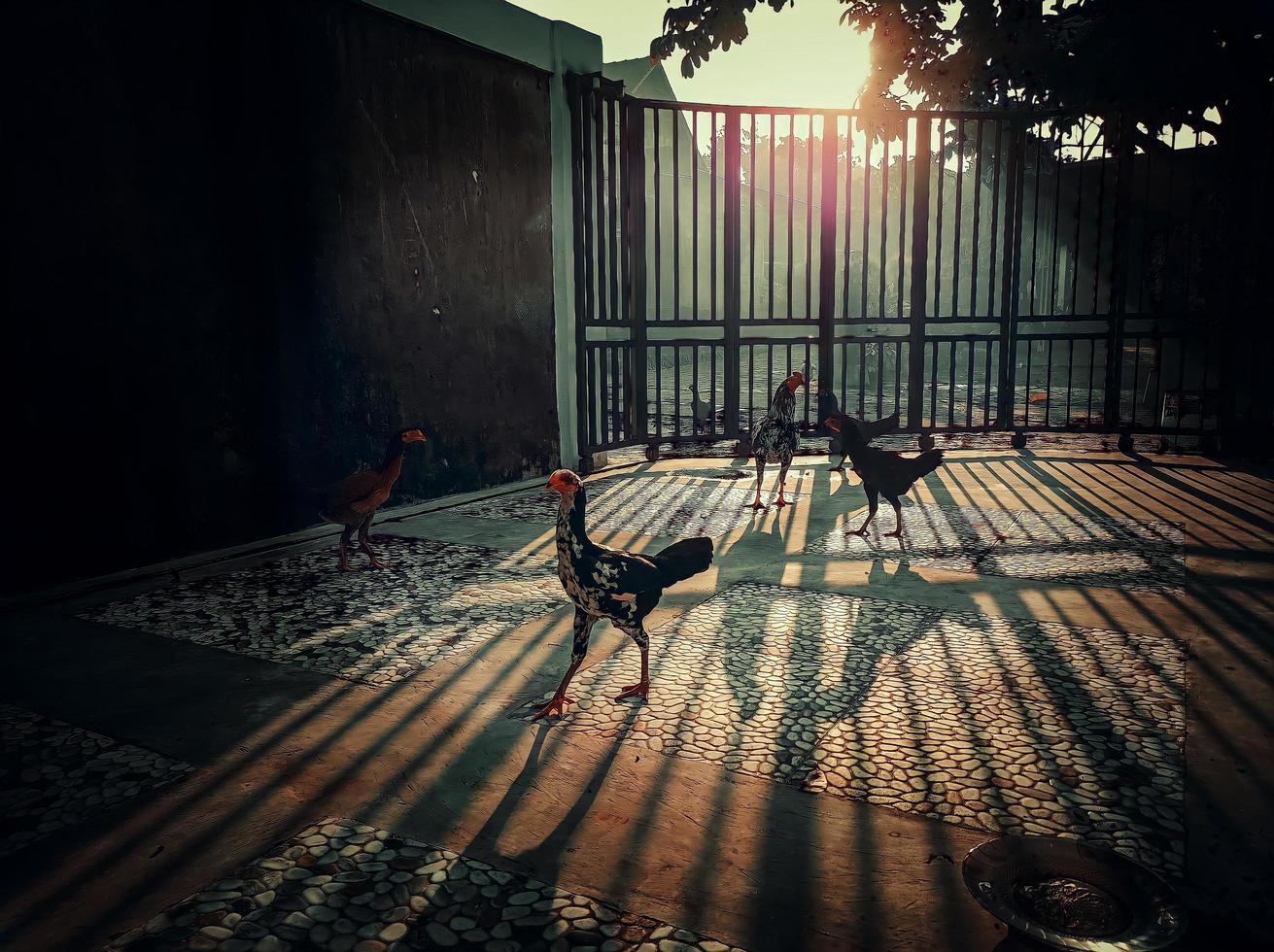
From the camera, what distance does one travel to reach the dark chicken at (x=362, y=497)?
5.76 metres

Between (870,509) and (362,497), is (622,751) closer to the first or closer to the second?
(362,497)

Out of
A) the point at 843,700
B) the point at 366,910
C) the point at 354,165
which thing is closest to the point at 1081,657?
the point at 843,700

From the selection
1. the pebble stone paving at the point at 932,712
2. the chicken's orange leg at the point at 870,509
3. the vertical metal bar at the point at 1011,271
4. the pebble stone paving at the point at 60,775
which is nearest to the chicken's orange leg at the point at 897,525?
the chicken's orange leg at the point at 870,509

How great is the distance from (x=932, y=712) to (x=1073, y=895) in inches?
47.5

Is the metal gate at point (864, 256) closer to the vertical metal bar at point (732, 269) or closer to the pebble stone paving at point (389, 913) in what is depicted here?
the vertical metal bar at point (732, 269)

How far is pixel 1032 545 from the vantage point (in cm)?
638

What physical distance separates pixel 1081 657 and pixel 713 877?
255 centimetres

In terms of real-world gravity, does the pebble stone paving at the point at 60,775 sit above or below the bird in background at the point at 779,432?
below

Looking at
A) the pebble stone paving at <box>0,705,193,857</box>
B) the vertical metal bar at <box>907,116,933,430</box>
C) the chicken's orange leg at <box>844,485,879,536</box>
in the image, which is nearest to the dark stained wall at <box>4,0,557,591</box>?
the pebble stone paving at <box>0,705,193,857</box>

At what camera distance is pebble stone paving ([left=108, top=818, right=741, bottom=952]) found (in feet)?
7.29

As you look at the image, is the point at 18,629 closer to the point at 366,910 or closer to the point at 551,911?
the point at 366,910

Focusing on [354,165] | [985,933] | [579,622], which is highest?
[354,165]

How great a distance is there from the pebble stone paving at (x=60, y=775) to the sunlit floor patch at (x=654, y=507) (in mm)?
3939

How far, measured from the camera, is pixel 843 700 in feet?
12.1
